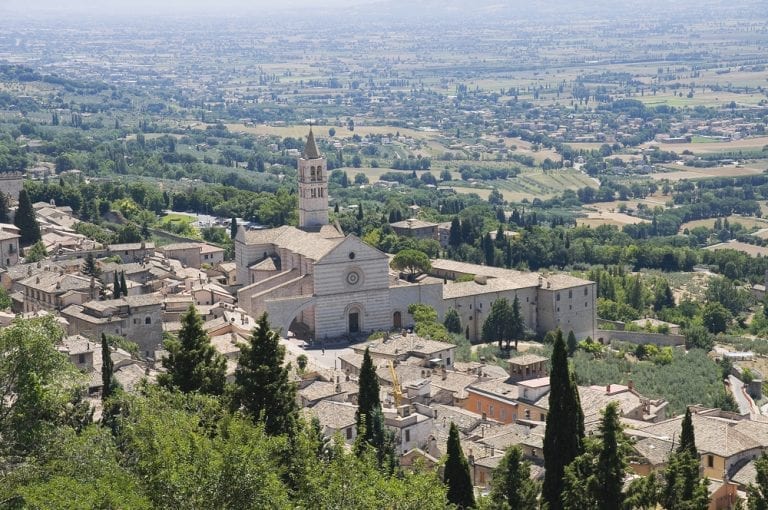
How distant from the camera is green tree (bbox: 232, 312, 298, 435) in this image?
26578mm

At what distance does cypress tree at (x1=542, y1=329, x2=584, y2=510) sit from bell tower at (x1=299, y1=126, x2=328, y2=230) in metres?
31.8

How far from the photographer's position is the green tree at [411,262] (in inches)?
2328

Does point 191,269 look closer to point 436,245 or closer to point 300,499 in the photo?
point 436,245


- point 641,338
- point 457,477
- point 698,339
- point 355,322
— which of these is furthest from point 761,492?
point 698,339

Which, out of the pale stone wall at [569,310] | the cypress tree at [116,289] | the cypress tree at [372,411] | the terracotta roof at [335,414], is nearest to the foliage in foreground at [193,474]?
the cypress tree at [372,411]

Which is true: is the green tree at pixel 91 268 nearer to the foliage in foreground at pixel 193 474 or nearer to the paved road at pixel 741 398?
the paved road at pixel 741 398

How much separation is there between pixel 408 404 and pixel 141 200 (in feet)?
141

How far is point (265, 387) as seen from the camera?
26625 mm

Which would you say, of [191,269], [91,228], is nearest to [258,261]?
[191,269]

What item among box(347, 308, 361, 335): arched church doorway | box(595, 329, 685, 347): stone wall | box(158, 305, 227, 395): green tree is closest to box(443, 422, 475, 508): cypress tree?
box(158, 305, 227, 395): green tree

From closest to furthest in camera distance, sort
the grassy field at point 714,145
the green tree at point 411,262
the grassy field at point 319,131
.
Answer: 1. the green tree at point 411,262
2. the grassy field at point 714,145
3. the grassy field at point 319,131

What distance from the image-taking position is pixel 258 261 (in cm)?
5638

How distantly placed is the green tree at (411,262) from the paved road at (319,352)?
28.4 feet

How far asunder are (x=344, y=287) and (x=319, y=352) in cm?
371
